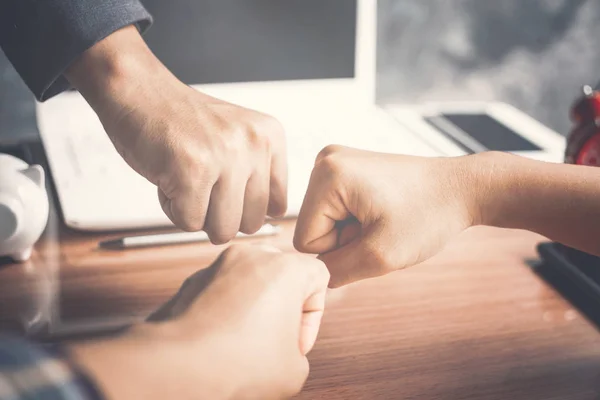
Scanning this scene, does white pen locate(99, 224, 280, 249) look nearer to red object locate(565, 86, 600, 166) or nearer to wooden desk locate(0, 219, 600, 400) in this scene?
wooden desk locate(0, 219, 600, 400)

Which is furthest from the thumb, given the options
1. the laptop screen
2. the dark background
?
the dark background

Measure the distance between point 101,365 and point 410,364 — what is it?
24 cm

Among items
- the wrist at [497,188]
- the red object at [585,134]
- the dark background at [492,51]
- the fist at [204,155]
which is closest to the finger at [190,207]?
the fist at [204,155]

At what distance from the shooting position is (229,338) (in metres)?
0.40

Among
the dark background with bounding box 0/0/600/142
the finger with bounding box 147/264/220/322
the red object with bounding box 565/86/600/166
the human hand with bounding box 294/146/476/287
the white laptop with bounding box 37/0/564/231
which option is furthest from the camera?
the dark background with bounding box 0/0/600/142

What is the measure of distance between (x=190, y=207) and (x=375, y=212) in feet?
0.49

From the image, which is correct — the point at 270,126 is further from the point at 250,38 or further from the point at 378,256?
the point at 250,38

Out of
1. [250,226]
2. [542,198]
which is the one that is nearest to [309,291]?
[250,226]

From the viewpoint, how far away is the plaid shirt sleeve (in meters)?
0.31

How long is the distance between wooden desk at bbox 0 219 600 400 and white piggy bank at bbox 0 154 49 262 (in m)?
0.03

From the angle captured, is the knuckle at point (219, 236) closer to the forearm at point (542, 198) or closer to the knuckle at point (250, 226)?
the knuckle at point (250, 226)

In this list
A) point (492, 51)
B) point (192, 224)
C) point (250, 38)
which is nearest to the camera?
point (192, 224)

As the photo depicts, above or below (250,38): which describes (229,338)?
below

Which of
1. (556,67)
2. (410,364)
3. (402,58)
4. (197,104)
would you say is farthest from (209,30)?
(556,67)
